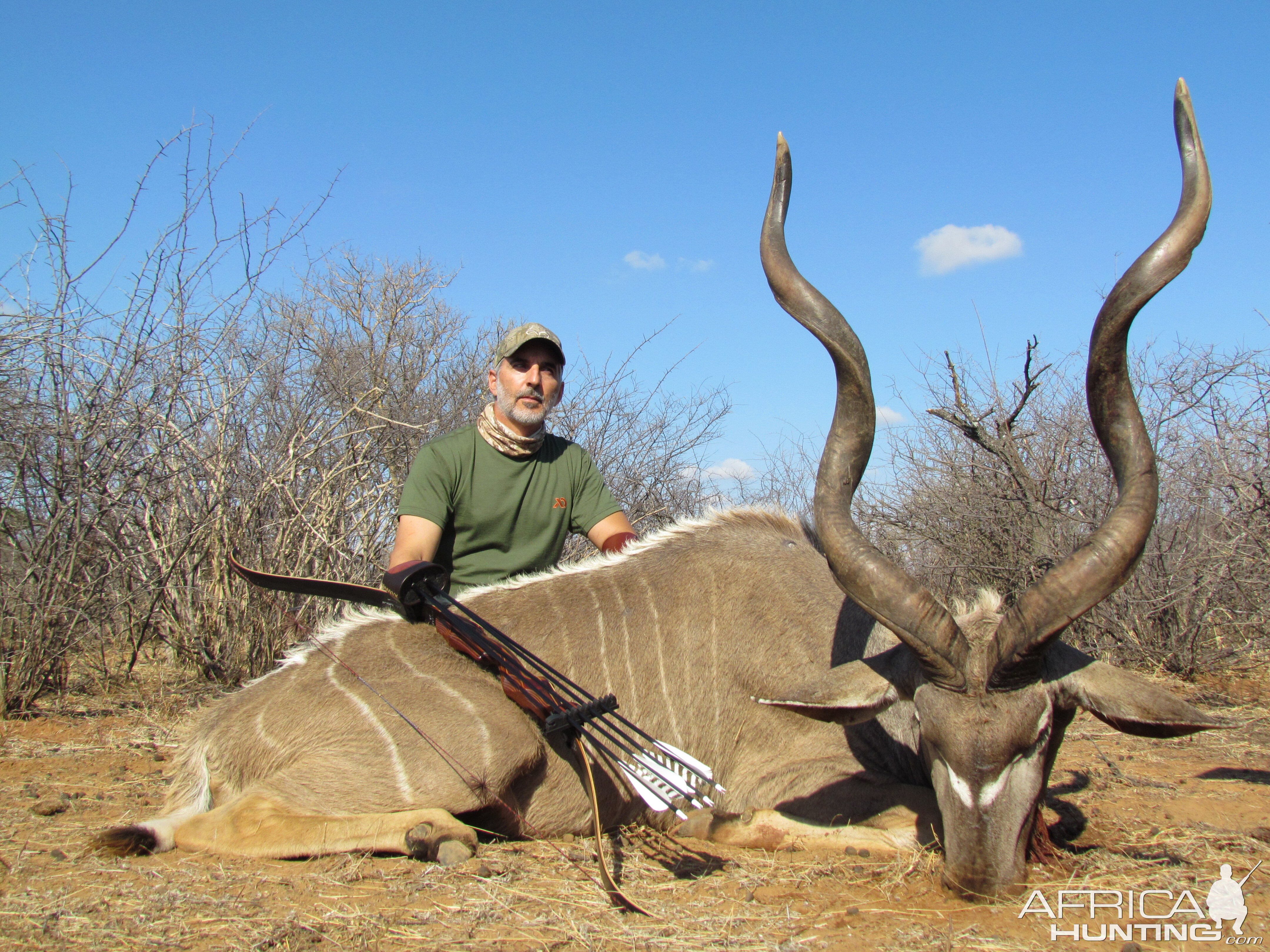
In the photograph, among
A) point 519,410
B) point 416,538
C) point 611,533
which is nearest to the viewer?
point 416,538

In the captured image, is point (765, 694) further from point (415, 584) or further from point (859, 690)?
point (415, 584)

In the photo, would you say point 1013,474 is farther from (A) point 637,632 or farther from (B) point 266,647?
(B) point 266,647

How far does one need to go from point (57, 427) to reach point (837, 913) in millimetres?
4206

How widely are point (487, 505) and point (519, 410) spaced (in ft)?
1.41

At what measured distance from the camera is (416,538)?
11.8ft

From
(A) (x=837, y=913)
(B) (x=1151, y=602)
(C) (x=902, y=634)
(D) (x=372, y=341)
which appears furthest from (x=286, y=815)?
(D) (x=372, y=341)

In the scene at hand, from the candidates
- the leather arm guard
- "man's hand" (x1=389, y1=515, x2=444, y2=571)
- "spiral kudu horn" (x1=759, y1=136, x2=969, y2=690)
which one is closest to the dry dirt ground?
"spiral kudu horn" (x1=759, y1=136, x2=969, y2=690)

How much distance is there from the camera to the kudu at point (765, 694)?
2.25 meters

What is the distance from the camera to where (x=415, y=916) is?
2.17m

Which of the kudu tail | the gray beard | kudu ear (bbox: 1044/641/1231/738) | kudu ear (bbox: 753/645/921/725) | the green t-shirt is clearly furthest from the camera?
the gray beard

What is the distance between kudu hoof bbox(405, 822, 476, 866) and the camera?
254 centimetres

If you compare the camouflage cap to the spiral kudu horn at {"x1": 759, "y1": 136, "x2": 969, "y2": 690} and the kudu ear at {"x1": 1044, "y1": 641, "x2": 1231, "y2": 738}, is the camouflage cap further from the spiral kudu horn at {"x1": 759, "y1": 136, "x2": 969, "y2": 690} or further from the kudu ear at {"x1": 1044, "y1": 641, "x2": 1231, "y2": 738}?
the kudu ear at {"x1": 1044, "y1": 641, "x2": 1231, "y2": 738}

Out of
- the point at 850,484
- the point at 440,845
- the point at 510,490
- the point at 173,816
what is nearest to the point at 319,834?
the point at 440,845

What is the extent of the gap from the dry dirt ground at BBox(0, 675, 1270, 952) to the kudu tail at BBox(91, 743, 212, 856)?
55 mm
